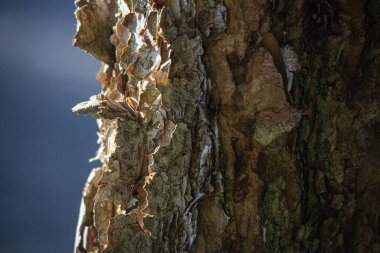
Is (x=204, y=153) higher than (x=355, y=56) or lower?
lower

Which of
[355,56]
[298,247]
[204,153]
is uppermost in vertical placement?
[355,56]

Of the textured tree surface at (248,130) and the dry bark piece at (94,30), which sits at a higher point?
the dry bark piece at (94,30)

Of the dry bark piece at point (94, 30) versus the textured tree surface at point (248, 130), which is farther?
the dry bark piece at point (94, 30)

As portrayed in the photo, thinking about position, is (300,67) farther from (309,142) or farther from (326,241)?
(326,241)

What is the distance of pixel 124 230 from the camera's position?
45 centimetres

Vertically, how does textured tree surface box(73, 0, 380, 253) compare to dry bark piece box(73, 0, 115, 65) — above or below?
below

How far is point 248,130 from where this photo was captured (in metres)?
0.48

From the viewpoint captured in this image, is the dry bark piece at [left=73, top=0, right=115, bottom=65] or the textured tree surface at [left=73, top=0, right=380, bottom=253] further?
the dry bark piece at [left=73, top=0, right=115, bottom=65]

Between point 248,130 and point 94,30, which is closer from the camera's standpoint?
point 248,130

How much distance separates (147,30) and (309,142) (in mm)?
246

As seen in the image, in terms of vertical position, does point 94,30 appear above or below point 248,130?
above

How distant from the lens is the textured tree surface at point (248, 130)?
461 millimetres

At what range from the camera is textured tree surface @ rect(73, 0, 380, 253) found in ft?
1.51

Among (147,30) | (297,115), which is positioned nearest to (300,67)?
(297,115)
